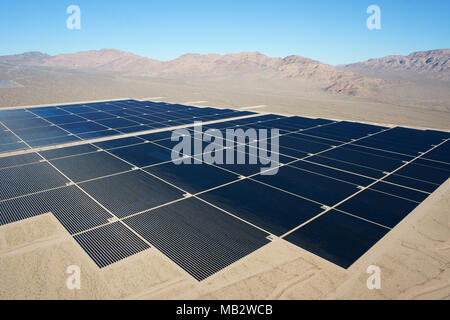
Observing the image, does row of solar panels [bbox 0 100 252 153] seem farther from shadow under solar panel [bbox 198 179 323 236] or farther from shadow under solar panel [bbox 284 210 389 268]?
shadow under solar panel [bbox 284 210 389 268]

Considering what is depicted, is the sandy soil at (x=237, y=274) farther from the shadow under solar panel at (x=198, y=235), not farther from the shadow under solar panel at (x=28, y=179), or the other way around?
the shadow under solar panel at (x=28, y=179)

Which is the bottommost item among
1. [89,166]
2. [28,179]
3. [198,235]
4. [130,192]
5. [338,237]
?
[338,237]

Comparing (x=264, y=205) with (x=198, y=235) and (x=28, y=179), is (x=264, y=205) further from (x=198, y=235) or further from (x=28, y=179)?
(x=28, y=179)

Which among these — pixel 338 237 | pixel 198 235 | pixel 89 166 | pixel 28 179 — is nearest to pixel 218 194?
pixel 198 235

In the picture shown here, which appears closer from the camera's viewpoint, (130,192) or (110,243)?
(110,243)

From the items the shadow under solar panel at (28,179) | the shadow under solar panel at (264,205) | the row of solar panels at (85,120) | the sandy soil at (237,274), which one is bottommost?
the sandy soil at (237,274)

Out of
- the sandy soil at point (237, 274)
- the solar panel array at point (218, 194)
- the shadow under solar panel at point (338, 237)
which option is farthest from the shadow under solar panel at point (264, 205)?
the sandy soil at point (237, 274)
